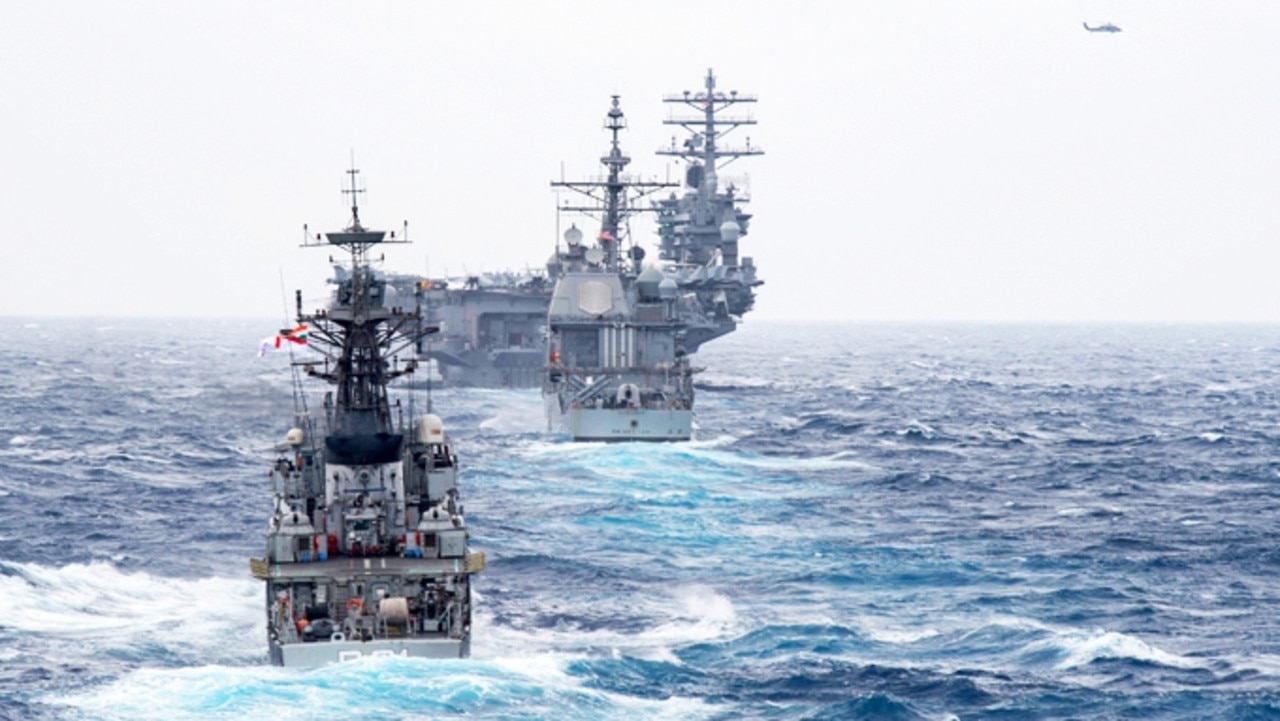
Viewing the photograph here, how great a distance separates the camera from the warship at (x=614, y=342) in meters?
84.7

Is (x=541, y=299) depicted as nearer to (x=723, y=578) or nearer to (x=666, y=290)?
(x=666, y=290)

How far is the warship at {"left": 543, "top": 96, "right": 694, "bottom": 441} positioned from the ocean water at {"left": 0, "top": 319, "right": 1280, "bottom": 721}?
7.00 ft

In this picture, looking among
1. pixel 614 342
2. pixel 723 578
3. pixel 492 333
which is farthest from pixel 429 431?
pixel 492 333

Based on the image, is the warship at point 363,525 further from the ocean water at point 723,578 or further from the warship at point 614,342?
the warship at point 614,342

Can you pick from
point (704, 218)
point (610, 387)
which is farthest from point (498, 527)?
point (704, 218)

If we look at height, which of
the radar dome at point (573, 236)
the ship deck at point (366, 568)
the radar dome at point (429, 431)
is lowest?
the ship deck at point (366, 568)

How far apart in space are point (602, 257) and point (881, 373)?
266 ft

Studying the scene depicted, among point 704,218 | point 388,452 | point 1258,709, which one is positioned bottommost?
point 1258,709

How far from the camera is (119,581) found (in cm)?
4578

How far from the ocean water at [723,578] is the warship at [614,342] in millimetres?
2134

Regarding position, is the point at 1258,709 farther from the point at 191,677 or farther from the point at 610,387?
the point at 610,387

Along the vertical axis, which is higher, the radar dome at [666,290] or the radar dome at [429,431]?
the radar dome at [666,290]

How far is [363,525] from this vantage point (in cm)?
3547

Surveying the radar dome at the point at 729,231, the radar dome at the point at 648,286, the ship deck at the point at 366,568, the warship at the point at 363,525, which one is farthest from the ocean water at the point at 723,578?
the radar dome at the point at 729,231
